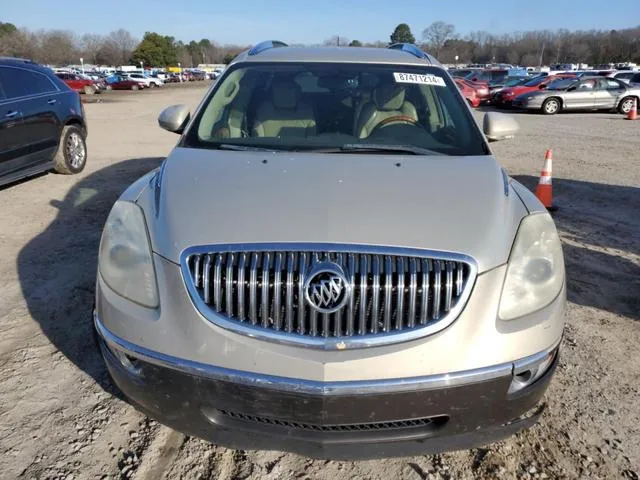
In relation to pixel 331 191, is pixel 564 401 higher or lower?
lower

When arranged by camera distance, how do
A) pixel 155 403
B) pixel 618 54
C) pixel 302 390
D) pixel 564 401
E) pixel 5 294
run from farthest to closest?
1. pixel 618 54
2. pixel 5 294
3. pixel 564 401
4. pixel 155 403
5. pixel 302 390

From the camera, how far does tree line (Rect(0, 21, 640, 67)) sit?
9069 cm

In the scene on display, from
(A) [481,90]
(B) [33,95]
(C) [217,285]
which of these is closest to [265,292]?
(C) [217,285]

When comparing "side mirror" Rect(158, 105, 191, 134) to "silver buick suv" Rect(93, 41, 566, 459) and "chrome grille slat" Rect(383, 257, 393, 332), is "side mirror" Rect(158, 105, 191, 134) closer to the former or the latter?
"silver buick suv" Rect(93, 41, 566, 459)

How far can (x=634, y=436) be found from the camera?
261cm

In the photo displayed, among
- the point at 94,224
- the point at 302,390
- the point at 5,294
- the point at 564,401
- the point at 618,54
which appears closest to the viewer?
the point at 302,390

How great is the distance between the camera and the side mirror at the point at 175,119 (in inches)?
149

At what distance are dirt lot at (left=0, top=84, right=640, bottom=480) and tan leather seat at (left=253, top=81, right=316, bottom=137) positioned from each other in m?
1.78

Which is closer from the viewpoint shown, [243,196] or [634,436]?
[243,196]

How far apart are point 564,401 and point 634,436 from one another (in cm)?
36

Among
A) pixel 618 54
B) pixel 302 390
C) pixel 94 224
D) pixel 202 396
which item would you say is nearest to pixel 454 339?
pixel 302 390

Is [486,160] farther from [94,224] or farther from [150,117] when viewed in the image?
[150,117]

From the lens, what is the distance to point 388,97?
3650 mm

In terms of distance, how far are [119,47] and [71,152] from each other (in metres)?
124
